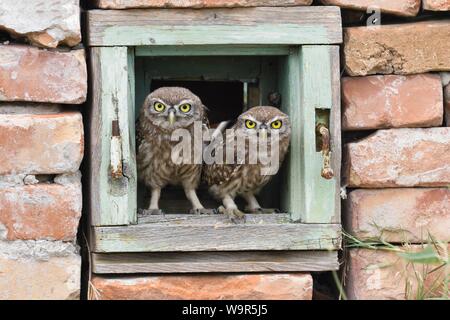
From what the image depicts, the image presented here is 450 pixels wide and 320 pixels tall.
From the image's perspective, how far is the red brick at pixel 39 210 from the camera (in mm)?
2846

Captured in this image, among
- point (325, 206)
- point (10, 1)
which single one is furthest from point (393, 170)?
point (10, 1)

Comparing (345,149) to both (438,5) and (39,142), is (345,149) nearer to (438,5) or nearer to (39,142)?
(438,5)

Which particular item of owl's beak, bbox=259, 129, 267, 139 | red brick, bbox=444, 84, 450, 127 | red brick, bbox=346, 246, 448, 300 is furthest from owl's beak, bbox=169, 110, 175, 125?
red brick, bbox=444, 84, 450, 127

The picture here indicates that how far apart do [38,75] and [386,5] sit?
4.31 ft

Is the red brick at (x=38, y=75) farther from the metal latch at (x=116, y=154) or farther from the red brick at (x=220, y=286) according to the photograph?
the red brick at (x=220, y=286)

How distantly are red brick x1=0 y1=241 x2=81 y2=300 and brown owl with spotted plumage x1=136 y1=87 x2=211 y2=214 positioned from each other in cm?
48

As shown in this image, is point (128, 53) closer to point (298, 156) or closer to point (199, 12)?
point (199, 12)

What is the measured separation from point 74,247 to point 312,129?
100cm

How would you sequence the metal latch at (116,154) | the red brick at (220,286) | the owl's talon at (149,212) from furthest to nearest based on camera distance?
the owl's talon at (149,212), the red brick at (220,286), the metal latch at (116,154)

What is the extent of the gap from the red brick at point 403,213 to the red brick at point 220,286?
32 cm

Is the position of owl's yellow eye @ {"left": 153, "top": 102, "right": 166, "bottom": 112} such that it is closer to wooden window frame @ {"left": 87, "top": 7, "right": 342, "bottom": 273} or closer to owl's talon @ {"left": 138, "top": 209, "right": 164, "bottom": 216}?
wooden window frame @ {"left": 87, "top": 7, "right": 342, "bottom": 273}

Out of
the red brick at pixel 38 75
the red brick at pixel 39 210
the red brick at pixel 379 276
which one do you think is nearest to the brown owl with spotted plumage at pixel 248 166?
the red brick at pixel 379 276

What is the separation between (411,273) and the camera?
3.04 meters

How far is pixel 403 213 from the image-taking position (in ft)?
9.99
